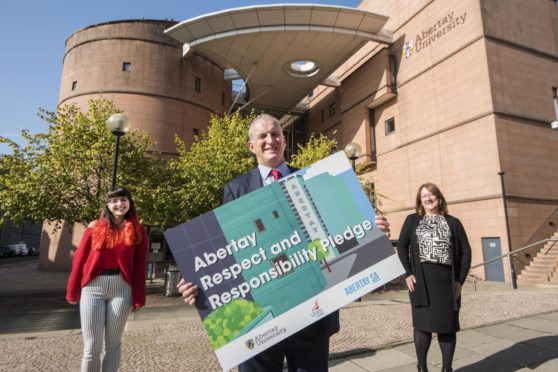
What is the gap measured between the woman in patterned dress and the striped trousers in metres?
3.07

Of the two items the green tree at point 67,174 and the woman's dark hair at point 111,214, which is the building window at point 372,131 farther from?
the woman's dark hair at point 111,214

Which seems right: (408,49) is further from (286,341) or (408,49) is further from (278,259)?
(286,341)

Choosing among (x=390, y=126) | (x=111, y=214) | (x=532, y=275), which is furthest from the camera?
(x=390, y=126)

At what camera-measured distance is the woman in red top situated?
316 cm

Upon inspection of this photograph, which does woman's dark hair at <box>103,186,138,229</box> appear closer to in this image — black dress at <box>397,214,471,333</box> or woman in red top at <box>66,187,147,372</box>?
woman in red top at <box>66,187,147,372</box>

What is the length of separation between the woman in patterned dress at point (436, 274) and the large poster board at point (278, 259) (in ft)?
5.92

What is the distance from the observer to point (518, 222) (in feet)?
55.0

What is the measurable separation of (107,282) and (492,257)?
1880 centimetres

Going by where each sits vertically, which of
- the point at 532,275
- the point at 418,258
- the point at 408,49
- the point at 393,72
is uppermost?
the point at 408,49

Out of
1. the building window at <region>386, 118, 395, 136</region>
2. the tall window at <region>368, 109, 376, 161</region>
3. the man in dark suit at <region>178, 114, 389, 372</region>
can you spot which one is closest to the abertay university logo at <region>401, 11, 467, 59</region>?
the building window at <region>386, 118, 395, 136</region>

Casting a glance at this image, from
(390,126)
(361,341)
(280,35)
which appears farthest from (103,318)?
(390,126)

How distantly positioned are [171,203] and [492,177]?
1610 cm

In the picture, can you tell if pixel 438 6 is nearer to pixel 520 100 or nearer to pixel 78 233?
pixel 520 100

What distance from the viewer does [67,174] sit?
1234 centimetres
